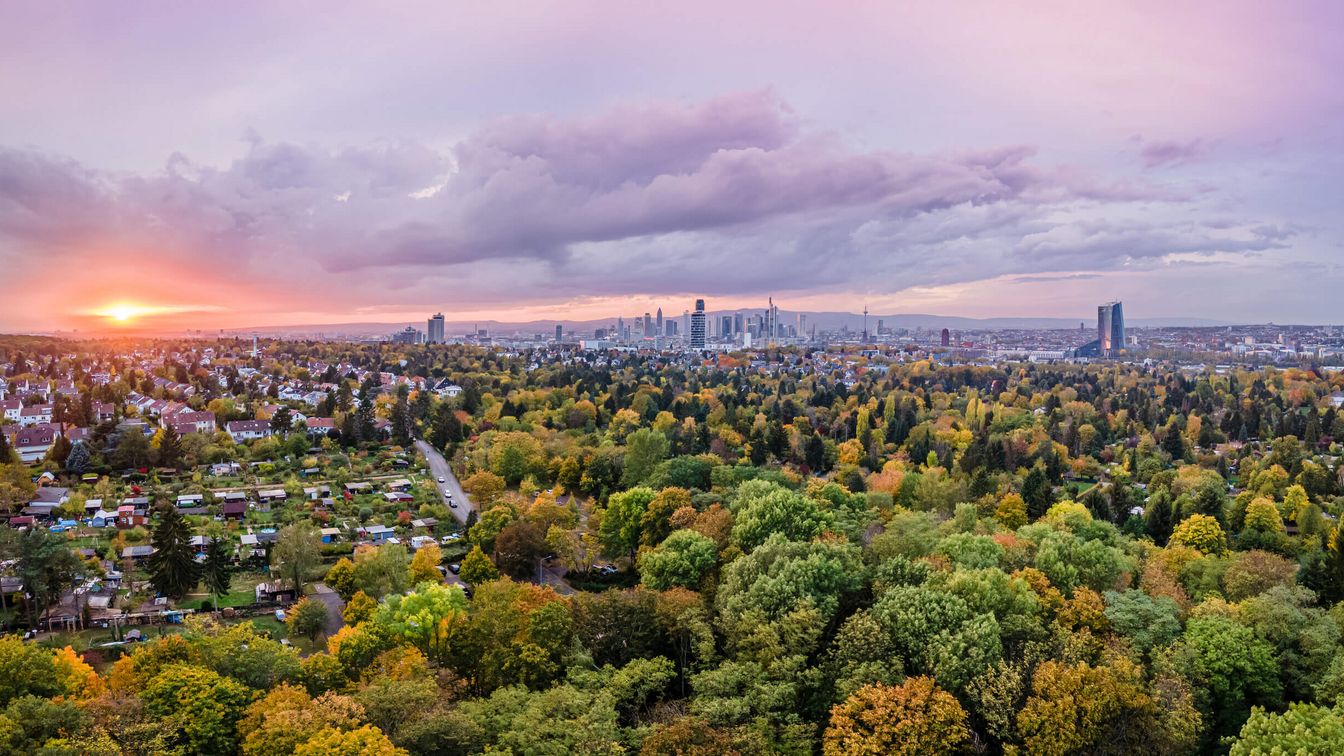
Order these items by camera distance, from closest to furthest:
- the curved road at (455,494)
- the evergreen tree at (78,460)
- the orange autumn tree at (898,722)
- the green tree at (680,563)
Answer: the orange autumn tree at (898,722), the green tree at (680,563), the curved road at (455,494), the evergreen tree at (78,460)

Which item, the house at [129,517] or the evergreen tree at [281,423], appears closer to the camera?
the house at [129,517]

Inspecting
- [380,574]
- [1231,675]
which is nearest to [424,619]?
[380,574]

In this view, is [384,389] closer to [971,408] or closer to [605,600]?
[971,408]

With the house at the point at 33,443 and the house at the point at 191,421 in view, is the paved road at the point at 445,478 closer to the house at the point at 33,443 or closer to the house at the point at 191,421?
the house at the point at 191,421

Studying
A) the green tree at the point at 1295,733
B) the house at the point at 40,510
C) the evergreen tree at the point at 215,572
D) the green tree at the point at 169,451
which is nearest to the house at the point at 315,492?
the green tree at the point at 169,451

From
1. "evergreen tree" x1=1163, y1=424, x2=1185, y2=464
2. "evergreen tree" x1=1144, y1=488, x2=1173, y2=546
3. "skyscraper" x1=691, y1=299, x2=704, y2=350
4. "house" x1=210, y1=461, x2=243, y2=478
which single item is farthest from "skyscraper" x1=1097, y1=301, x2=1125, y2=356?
"house" x1=210, y1=461, x2=243, y2=478

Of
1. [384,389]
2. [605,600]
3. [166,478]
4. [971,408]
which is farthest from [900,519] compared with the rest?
[384,389]

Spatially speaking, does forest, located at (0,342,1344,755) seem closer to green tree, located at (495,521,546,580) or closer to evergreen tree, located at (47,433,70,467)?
green tree, located at (495,521,546,580)

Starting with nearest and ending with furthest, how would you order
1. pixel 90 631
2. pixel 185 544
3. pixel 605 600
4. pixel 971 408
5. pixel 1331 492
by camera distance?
pixel 605 600
pixel 90 631
pixel 185 544
pixel 1331 492
pixel 971 408
